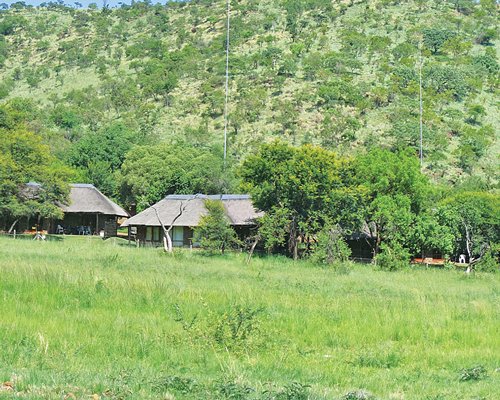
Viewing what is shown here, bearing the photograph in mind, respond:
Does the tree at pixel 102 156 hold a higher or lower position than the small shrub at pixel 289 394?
higher

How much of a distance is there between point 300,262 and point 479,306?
1836 centimetres

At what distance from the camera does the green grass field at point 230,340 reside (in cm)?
871

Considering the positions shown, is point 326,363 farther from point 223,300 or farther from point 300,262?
point 300,262

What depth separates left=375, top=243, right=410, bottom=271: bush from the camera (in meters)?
35.7

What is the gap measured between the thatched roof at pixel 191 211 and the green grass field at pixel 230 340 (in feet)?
83.9

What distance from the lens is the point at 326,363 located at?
11227 millimetres

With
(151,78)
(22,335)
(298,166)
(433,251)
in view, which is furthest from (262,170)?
(151,78)

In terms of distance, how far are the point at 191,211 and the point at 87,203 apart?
29.7ft

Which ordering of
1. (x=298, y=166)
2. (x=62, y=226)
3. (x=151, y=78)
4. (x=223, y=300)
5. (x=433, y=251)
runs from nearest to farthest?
(x=223, y=300) → (x=298, y=166) → (x=433, y=251) → (x=62, y=226) → (x=151, y=78)

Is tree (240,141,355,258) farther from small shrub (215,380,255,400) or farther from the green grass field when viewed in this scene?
small shrub (215,380,255,400)

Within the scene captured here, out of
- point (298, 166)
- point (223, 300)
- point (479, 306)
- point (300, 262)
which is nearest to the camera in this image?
point (223, 300)

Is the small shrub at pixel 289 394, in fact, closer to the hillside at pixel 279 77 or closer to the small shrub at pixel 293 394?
the small shrub at pixel 293 394

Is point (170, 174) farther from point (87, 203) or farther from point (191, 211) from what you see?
point (191, 211)

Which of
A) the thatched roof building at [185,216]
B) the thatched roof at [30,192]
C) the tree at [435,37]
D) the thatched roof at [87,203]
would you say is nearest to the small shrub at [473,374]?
the thatched roof building at [185,216]
